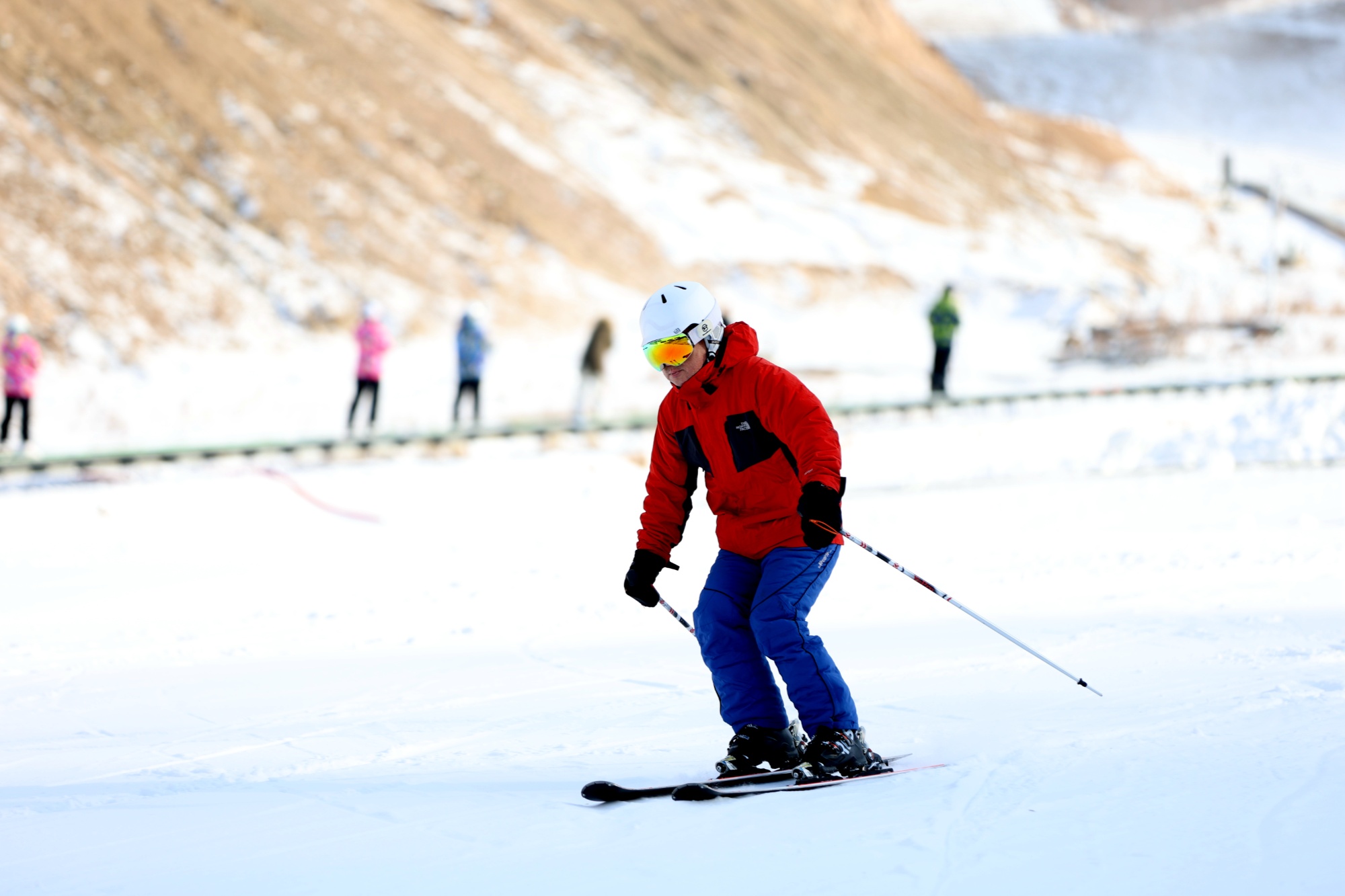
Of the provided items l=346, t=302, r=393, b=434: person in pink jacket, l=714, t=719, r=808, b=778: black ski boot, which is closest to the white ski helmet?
l=714, t=719, r=808, b=778: black ski boot

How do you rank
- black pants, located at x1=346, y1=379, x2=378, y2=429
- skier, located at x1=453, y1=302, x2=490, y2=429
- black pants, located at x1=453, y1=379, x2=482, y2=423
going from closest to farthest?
1. black pants, located at x1=346, y1=379, x2=378, y2=429
2. skier, located at x1=453, y1=302, x2=490, y2=429
3. black pants, located at x1=453, y1=379, x2=482, y2=423

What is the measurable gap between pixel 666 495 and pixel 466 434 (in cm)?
1170

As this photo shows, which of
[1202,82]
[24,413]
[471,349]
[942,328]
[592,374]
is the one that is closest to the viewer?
[24,413]

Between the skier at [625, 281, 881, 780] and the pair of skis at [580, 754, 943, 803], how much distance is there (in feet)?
0.14

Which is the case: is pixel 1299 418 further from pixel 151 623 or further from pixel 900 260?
pixel 900 260

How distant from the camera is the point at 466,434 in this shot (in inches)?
632

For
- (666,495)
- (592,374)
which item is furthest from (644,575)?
(592,374)

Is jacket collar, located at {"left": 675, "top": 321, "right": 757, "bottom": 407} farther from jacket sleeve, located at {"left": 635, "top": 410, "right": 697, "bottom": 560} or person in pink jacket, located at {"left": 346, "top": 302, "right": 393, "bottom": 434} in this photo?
person in pink jacket, located at {"left": 346, "top": 302, "right": 393, "bottom": 434}

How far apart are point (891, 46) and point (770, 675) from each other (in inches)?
2815

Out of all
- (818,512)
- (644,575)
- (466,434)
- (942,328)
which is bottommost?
(466,434)

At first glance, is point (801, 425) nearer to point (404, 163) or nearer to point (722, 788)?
point (722, 788)

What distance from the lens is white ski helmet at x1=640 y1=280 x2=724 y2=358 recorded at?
4301 millimetres

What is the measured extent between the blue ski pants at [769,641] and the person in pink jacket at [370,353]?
1093 centimetres

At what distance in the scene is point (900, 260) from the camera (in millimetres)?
40469
